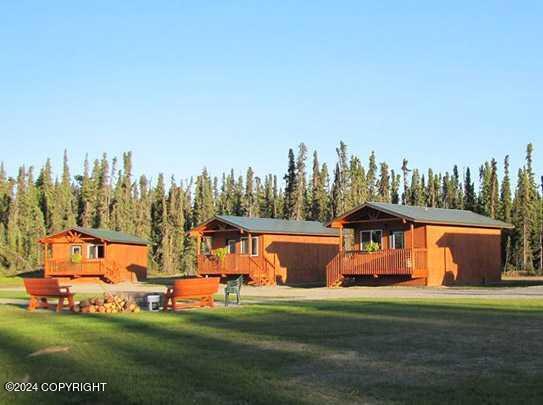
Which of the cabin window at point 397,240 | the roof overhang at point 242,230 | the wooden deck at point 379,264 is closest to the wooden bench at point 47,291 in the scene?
the wooden deck at point 379,264

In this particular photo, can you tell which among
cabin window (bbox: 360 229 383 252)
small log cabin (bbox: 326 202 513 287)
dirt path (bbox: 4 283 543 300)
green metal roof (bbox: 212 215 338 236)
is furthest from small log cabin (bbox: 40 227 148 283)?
cabin window (bbox: 360 229 383 252)

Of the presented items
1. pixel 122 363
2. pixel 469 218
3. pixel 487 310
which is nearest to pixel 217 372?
pixel 122 363

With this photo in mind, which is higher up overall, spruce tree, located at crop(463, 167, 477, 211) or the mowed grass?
spruce tree, located at crop(463, 167, 477, 211)

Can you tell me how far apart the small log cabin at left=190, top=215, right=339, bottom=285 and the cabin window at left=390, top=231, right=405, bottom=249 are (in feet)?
22.8

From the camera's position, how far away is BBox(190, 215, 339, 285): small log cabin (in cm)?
4031

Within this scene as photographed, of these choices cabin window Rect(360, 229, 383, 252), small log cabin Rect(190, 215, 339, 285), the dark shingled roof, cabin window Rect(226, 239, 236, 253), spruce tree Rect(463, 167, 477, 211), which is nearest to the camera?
the dark shingled roof

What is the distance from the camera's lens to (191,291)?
62.3 feet

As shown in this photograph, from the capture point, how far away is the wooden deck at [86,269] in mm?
46656

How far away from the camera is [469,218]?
36.7 m

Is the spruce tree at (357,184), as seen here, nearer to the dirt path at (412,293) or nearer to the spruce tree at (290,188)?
the spruce tree at (290,188)

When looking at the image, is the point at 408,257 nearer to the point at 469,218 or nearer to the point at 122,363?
the point at 469,218

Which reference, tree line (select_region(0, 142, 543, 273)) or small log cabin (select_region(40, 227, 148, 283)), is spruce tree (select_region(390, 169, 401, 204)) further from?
small log cabin (select_region(40, 227, 148, 283))

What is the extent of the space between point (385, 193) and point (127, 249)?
37287mm

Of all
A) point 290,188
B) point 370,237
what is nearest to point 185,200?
point 290,188
